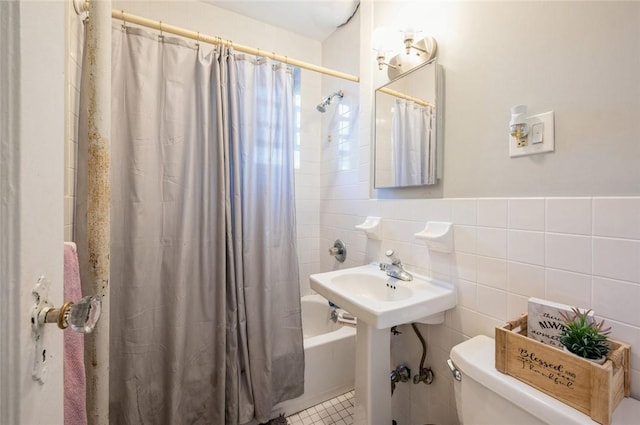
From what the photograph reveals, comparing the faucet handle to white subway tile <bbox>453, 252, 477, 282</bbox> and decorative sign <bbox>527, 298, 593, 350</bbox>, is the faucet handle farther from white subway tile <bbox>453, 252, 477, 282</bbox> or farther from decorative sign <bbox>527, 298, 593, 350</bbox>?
decorative sign <bbox>527, 298, 593, 350</bbox>

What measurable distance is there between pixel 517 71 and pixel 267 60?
111cm

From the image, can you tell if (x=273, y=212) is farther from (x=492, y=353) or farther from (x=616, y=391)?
(x=616, y=391)

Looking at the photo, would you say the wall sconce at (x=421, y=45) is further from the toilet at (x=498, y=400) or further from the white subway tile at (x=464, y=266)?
the toilet at (x=498, y=400)

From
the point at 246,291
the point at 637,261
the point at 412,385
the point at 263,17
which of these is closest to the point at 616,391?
the point at 637,261

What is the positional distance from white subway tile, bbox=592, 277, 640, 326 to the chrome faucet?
1.93ft

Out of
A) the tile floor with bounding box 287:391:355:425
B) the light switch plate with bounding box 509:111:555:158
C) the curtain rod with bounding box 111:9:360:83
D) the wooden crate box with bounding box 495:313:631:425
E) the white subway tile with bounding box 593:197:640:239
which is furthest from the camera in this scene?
the tile floor with bounding box 287:391:355:425

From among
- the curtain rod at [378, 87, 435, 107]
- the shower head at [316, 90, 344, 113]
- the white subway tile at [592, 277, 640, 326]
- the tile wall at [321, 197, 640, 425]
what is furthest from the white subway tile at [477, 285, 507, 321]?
the shower head at [316, 90, 344, 113]

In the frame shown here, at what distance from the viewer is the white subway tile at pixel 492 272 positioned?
910 millimetres

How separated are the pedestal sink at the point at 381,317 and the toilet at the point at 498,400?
0.57 feet

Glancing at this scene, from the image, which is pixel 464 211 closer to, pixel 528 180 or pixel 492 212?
pixel 492 212

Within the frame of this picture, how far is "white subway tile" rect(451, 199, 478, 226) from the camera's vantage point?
3.26 ft

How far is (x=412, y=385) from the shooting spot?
4.19 ft

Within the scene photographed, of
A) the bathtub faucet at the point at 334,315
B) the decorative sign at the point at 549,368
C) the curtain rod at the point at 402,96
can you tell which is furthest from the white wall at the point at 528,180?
the bathtub faucet at the point at 334,315

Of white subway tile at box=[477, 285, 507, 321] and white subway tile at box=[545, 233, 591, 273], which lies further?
white subway tile at box=[477, 285, 507, 321]
